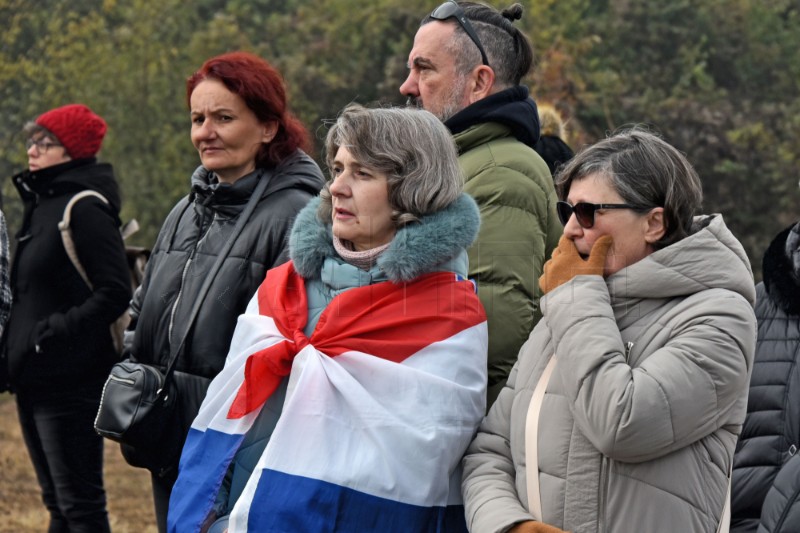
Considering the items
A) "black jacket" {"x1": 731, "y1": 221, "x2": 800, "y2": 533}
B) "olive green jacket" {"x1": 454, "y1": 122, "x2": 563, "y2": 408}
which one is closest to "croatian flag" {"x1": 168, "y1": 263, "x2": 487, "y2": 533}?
"olive green jacket" {"x1": 454, "y1": 122, "x2": 563, "y2": 408}

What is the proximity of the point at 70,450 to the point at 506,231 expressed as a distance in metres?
2.70

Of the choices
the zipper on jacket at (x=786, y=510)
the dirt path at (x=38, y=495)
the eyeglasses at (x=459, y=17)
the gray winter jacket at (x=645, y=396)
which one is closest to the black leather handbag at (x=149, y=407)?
the eyeglasses at (x=459, y=17)

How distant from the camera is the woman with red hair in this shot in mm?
3977

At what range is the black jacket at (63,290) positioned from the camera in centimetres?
546

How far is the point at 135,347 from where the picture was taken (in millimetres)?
4266

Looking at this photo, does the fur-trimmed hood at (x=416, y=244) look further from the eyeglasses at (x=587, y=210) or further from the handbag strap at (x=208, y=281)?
the handbag strap at (x=208, y=281)

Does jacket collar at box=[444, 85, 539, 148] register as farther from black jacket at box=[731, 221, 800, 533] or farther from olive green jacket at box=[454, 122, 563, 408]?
black jacket at box=[731, 221, 800, 533]

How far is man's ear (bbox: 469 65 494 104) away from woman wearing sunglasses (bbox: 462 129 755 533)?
0.99 metres

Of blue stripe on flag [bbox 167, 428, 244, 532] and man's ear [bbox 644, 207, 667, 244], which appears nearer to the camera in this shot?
man's ear [bbox 644, 207, 667, 244]

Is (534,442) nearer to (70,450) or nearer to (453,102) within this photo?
(453,102)

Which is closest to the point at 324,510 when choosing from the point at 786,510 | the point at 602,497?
the point at 602,497

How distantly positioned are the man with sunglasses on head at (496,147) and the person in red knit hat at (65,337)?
2.02 meters

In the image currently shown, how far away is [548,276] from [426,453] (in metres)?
0.56

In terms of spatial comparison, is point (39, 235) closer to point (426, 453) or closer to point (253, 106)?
point (253, 106)
